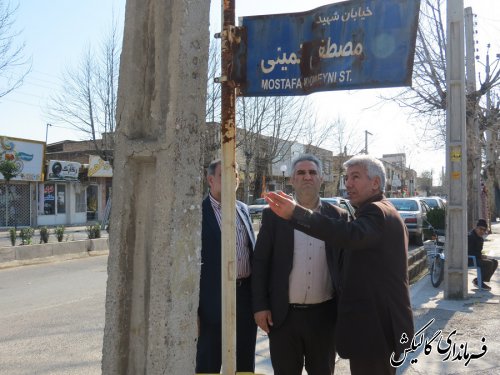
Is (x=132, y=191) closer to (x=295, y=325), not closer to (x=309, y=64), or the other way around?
(x=309, y=64)

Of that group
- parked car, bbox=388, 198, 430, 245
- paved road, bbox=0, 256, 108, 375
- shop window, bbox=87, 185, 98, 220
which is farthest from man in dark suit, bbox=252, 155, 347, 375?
shop window, bbox=87, 185, 98, 220

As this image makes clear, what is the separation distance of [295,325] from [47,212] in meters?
27.7

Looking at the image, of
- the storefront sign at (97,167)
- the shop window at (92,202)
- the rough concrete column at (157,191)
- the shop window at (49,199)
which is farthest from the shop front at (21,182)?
the rough concrete column at (157,191)

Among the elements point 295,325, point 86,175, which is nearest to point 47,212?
point 86,175

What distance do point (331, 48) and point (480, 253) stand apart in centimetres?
779

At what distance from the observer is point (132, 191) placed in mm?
2314

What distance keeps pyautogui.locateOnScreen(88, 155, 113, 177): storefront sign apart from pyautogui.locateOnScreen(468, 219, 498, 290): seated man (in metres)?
24.7

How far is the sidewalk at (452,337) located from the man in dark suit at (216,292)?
56.4 inches

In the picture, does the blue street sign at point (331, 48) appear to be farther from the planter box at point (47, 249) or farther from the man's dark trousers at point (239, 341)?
the planter box at point (47, 249)

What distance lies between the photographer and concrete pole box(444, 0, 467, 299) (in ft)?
25.9

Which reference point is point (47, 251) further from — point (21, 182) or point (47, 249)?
point (21, 182)

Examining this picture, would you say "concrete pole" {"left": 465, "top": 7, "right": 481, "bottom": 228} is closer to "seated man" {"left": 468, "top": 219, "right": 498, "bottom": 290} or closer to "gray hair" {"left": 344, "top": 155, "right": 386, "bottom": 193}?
"seated man" {"left": 468, "top": 219, "right": 498, "bottom": 290}

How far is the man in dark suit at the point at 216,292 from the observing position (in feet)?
10.9

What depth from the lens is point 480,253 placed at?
9195 mm
